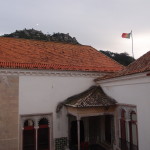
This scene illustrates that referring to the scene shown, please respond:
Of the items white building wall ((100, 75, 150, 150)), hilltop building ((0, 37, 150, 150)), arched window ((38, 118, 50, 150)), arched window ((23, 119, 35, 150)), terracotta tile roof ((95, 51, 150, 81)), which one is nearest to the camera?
white building wall ((100, 75, 150, 150))

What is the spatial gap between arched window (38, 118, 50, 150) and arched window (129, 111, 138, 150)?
516 centimetres

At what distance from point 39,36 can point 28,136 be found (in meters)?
32.9

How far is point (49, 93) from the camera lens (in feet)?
41.7

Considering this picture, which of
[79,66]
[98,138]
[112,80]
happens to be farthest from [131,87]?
[98,138]

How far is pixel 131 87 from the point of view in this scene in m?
10.6

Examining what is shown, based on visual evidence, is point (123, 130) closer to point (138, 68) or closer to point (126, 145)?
point (126, 145)

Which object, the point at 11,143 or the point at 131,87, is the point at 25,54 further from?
the point at 131,87

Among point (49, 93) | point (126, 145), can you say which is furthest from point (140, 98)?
point (49, 93)

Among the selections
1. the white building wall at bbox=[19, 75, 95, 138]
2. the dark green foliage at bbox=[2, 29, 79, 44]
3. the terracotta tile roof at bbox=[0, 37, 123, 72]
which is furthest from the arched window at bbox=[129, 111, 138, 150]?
the dark green foliage at bbox=[2, 29, 79, 44]

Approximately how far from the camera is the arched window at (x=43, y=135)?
12430mm

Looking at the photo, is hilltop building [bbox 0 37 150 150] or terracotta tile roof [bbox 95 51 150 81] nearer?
terracotta tile roof [bbox 95 51 150 81]

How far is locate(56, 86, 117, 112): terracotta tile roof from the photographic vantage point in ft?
38.2

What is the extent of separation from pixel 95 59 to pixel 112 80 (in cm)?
412

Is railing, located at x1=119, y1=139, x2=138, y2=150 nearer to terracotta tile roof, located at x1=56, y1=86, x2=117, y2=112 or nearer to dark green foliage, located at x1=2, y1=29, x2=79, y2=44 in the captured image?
terracotta tile roof, located at x1=56, y1=86, x2=117, y2=112
